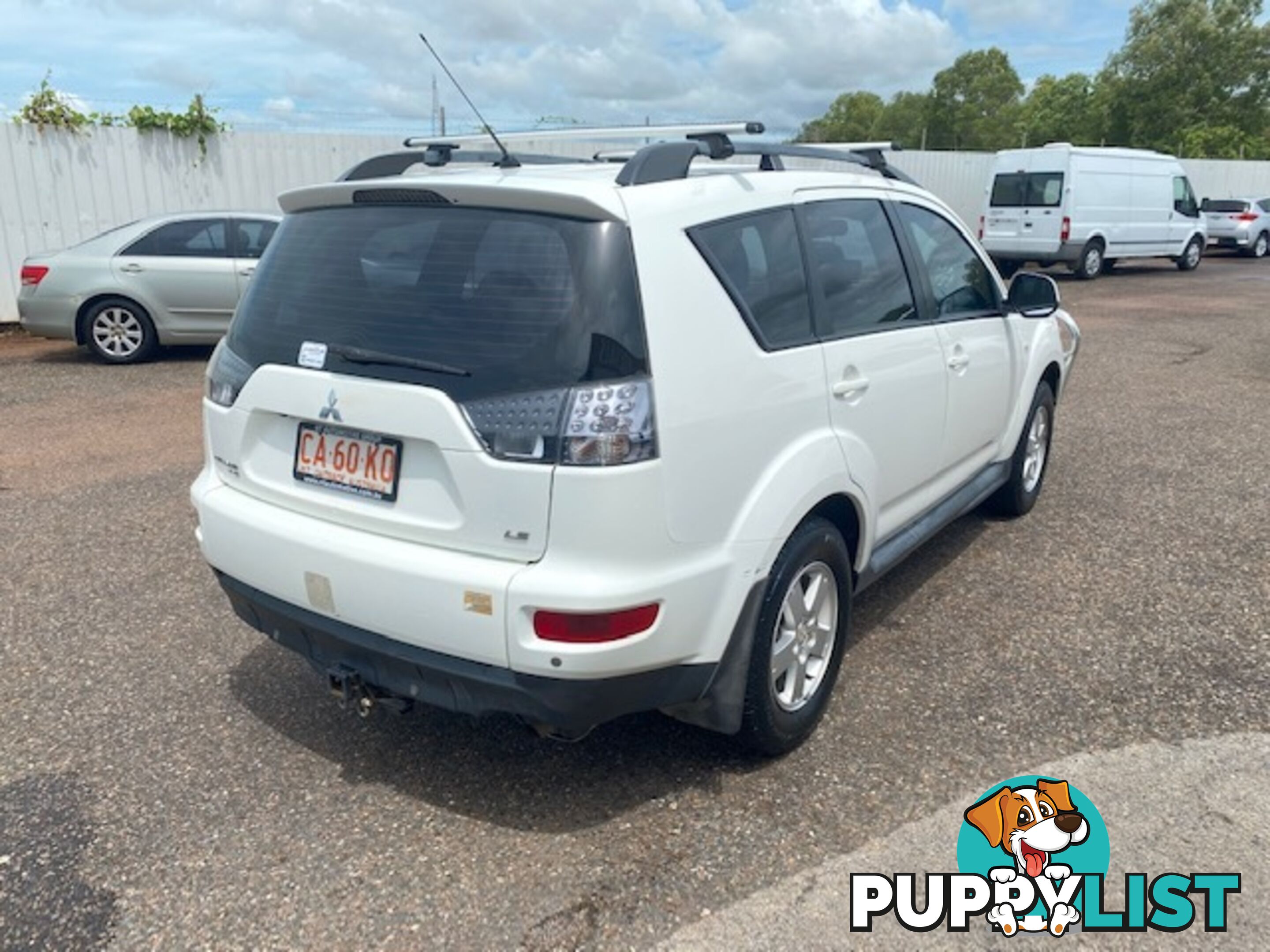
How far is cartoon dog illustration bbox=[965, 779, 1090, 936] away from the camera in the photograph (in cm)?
256

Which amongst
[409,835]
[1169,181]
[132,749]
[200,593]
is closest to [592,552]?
[409,835]

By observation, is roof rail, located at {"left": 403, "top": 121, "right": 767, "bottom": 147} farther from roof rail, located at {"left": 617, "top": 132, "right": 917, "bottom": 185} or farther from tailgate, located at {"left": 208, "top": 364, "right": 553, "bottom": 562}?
tailgate, located at {"left": 208, "top": 364, "right": 553, "bottom": 562}

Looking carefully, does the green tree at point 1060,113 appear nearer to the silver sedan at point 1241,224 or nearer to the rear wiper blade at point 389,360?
the silver sedan at point 1241,224

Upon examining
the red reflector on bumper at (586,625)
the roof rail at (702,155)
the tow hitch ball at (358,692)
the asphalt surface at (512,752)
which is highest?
the roof rail at (702,155)

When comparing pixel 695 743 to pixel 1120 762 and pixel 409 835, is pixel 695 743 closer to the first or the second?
pixel 409 835

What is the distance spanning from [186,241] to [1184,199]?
19.9 metres

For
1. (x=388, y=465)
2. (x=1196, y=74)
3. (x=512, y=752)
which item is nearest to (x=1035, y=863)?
(x=512, y=752)

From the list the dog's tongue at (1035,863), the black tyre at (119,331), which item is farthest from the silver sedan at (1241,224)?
the dog's tongue at (1035,863)

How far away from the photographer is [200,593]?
4.18 m

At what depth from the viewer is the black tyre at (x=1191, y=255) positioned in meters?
20.9

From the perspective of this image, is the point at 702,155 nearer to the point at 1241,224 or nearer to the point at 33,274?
the point at 33,274

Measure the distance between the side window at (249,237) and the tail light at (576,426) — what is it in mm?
8196

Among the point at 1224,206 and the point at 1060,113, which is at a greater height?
the point at 1060,113

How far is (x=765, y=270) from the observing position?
2842 mm
